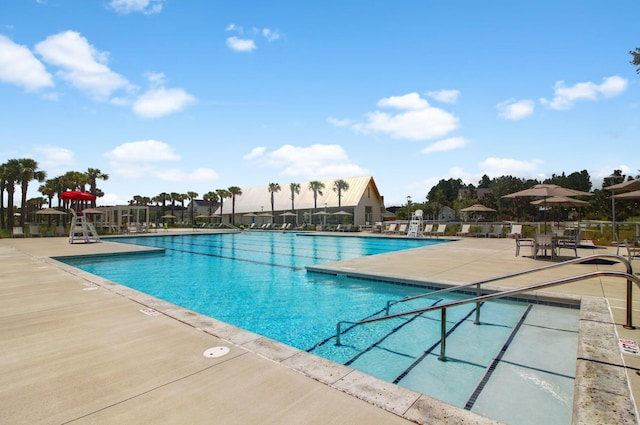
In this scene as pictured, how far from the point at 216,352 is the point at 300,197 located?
42776 mm

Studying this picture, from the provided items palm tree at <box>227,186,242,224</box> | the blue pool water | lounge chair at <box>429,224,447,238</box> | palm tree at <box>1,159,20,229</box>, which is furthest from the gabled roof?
the blue pool water

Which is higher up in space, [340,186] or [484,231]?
[340,186]

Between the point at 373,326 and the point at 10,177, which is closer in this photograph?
the point at 373,326

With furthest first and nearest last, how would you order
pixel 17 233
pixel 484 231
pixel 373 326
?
pixel 17 233 → pixel 484 231 → pixel 373 326

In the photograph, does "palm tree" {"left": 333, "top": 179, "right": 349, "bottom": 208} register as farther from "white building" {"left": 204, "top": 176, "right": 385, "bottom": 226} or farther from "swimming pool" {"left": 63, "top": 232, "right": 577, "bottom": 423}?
"swimming pool" {"left": 63, "top": 232, "right": 577, "bottom": 423}

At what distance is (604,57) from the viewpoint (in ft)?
29.5

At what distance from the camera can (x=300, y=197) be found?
1797 inches

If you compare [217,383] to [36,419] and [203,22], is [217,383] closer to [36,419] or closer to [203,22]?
[36,419]

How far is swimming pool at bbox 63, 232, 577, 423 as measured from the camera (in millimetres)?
3344

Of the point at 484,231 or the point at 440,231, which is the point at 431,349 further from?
the point at 440,231

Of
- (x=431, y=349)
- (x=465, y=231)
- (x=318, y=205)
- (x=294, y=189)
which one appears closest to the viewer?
A: (x=431, y=349)

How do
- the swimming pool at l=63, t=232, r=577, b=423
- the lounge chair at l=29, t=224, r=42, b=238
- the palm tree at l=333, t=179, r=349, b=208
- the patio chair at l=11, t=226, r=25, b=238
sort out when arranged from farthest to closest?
the palm tree at l=333, t=179, r=349, b=208, the lounge chair at l=29, t=224, r=42, b=238, the patio chair at l=11, t=226, r=25, b=238, the swimming pool at l=63, t=232, r=577, b=423

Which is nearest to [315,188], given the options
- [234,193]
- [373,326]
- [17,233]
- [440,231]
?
[234,193]

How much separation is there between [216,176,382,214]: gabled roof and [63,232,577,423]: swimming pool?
30938 mm
